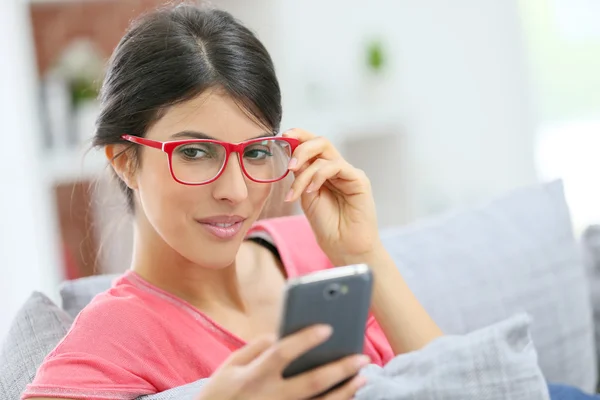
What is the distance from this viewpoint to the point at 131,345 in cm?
113

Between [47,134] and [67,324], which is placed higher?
[47,134]

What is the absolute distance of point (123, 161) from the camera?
4.06ft

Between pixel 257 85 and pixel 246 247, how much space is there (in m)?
0.36

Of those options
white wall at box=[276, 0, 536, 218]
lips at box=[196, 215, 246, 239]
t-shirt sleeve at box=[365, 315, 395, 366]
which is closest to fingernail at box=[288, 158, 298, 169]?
lips at box=[196, 215, 246, 239]

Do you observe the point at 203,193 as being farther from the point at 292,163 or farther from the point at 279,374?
the point at 279,374

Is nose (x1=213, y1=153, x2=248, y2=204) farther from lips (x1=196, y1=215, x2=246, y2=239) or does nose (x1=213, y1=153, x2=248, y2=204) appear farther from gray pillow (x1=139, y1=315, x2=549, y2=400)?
gray pillow (x1=139, y1=315, x2=549, y2=400)

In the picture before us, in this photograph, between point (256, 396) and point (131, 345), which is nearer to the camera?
point (256, 396)

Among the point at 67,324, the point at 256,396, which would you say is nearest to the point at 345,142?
the point at 67,324

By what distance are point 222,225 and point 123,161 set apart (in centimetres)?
17

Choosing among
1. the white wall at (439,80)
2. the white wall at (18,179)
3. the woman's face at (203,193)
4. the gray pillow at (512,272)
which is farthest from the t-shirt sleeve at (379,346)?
the white wall at (439,80)

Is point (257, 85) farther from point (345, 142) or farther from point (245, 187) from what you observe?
point (345, 142)

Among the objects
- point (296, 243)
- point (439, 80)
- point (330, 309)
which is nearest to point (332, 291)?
point (330, 309)

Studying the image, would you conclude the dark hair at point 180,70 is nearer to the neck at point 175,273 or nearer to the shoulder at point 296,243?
the neck at point 175,273

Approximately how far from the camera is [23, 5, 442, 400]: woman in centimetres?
113
